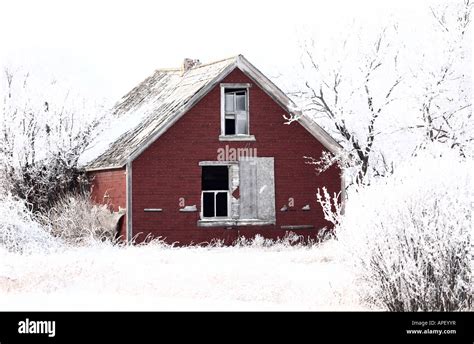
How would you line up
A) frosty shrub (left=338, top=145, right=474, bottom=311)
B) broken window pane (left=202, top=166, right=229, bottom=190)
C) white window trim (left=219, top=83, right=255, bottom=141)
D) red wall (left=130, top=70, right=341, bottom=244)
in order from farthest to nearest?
1. broken window pane (left=202, top=166, right=229, bottom=190)
2. white window trim (left=219, top=83, right=255, bottom=141)
3. red wall (left=130, top=70, right=341, bottom=244)
4. frosty shrub (left=338, top=145, right=474, bottom=311)

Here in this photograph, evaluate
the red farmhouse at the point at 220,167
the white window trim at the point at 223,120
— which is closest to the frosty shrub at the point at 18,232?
the red farmhouse at the point at 220,167

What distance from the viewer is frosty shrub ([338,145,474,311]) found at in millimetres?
15102

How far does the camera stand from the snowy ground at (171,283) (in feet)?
Result: 53.8

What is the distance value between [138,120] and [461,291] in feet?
61.9

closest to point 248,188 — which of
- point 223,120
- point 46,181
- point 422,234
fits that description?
point 223,120

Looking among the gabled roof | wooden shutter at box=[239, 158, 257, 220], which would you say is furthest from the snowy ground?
the gabled roof

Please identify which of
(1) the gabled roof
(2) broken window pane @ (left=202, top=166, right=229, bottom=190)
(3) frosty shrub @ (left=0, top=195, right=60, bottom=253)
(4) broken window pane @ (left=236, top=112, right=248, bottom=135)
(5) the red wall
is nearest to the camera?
(3) frosty shrub @ (left=0, top=195, right=60, bottom=253)

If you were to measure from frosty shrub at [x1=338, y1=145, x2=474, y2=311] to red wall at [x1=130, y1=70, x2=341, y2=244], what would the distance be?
13.7m

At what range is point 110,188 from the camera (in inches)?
1176

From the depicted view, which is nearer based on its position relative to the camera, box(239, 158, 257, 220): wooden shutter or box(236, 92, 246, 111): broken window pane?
box(239, 158, 257, 220): wooden shutter

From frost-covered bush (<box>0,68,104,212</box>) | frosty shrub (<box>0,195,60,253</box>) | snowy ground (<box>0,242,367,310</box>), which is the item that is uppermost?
frost-covered bush (<box>0,68,104,212</box>)

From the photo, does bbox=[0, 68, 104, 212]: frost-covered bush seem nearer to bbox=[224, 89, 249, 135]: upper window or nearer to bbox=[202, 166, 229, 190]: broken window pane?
bbox=[202, 166, 229, 190]: broken window pane

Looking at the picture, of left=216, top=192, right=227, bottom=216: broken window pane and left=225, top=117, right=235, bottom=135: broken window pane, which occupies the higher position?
left=225, top=117, right=235, bottom=135: broken window pane
